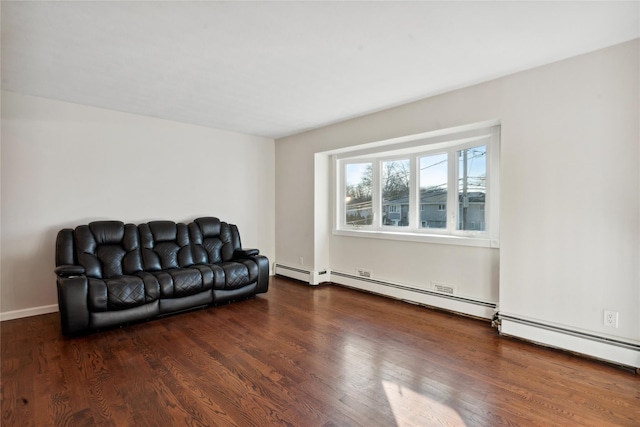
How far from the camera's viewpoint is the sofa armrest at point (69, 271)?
3053 mm

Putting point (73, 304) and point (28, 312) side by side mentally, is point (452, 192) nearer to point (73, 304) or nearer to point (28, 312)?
point (73, 304)

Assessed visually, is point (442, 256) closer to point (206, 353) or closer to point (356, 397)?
point (356, 397)

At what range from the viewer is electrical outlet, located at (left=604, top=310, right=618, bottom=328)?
8.11 feet

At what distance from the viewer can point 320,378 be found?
7.50 ft

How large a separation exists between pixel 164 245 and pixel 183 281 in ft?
2.50

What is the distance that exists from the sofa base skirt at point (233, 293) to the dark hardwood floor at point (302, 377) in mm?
445

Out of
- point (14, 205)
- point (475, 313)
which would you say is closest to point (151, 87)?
point (14, 205)

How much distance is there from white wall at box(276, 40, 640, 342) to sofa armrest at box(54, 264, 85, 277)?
3.87 m

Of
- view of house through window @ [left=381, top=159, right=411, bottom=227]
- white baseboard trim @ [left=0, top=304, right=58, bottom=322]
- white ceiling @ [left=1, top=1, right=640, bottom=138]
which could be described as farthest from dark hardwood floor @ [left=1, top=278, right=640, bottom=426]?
white ceiling @ [left=1, top=1, right=640, bottom=138]

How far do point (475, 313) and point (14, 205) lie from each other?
516 cm

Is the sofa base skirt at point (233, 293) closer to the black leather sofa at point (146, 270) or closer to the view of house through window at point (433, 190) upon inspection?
the black leather sofa at point (146, 270)

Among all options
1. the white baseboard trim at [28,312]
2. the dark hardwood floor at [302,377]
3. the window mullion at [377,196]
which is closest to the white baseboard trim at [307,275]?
the window mullion at [377,196]

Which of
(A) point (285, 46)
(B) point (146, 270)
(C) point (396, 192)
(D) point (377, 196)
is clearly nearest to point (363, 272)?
(D) point (377, 196)

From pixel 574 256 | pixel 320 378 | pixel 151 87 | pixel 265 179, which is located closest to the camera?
pixel 320 378
